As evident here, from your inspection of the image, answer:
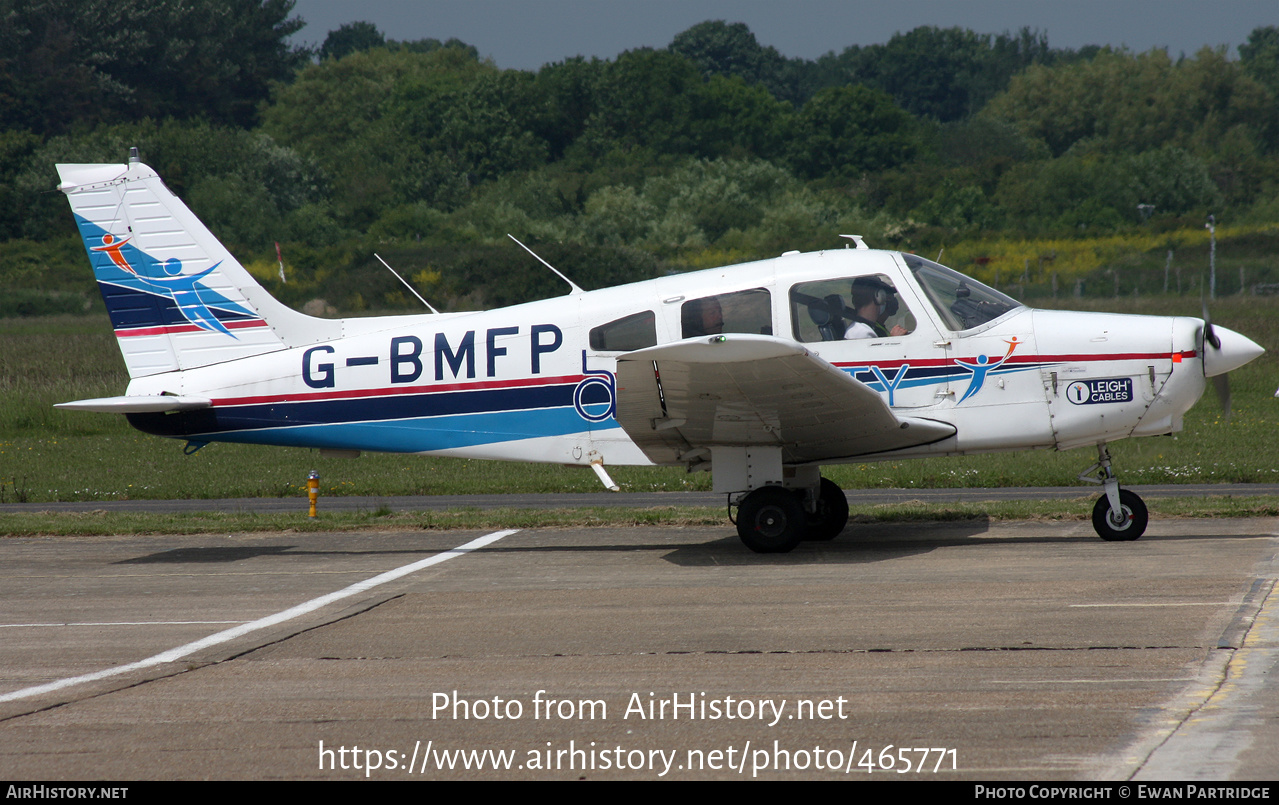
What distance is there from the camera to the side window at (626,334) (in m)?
10.3

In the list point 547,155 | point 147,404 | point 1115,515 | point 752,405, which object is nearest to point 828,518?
point 752,405

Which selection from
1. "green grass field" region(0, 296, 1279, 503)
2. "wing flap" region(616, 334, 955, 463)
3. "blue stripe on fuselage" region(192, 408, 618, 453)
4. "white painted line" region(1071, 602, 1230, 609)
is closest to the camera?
"white painted line" region(1071, 602, 1230, 609)

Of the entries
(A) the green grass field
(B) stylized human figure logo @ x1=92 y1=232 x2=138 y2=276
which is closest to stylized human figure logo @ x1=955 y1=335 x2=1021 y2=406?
(A) the green grass field

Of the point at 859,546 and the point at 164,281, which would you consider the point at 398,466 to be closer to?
the point at 164,281

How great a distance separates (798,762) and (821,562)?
4.96 m

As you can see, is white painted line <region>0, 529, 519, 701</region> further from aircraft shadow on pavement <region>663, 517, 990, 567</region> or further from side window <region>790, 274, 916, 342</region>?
side window <region>790, 274, 916, 342</region>

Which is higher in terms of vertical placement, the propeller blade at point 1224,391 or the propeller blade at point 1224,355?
the propeller blade at point 1224,355

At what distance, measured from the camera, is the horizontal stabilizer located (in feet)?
34.0

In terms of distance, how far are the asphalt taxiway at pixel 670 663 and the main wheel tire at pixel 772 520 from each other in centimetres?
18

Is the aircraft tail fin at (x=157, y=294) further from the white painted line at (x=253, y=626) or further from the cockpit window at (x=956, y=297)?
the cockpit window at (x=956, y=297)

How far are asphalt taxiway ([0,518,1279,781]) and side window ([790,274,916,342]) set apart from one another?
1.91 m

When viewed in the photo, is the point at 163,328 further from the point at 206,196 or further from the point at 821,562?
the point at 206,196

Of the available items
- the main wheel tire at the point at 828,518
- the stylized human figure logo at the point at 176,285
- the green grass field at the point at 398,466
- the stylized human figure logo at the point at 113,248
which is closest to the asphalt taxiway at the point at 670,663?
the main wheel tire at the point at 828,518

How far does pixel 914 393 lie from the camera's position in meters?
10.1
